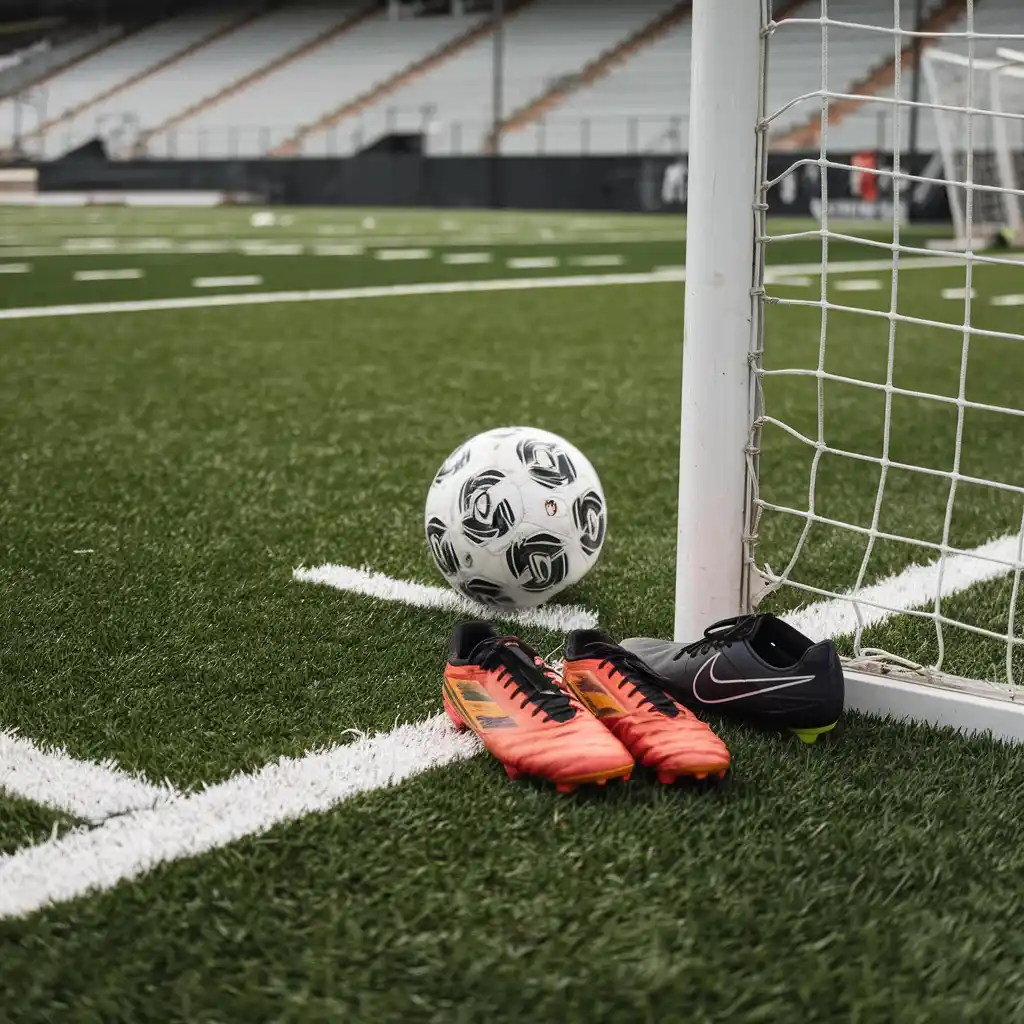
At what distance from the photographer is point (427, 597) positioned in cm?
260

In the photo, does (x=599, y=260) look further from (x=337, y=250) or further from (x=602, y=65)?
(x=602, y=65)

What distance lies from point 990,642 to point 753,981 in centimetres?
121

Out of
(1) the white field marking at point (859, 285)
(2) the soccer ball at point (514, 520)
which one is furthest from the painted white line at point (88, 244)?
(2) the soccer ball at point (514, 520)

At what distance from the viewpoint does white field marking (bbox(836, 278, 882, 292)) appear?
967 cm

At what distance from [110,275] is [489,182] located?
17569mm

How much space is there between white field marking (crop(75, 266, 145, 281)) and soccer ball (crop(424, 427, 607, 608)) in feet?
23.6

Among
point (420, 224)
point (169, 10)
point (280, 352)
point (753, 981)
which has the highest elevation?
point (169, 10)

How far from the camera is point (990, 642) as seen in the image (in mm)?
2350

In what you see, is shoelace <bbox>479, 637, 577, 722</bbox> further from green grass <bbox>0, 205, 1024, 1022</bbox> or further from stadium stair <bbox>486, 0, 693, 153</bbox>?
stadium stair <bbox>486, 0, 693, 153</bbox>

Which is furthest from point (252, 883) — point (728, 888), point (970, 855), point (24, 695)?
point (970, 855)

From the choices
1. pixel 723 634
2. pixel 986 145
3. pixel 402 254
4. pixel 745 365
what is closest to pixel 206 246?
pixel 402 254

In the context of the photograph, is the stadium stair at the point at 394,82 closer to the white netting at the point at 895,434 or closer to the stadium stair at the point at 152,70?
the stadium stair at the point at 152,70

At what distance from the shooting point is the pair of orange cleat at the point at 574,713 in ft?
5.73

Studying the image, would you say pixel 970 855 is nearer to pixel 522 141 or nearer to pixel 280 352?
pixel 280 352
